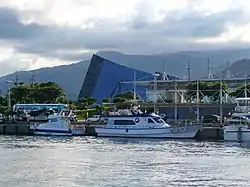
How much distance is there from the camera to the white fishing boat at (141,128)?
195ft

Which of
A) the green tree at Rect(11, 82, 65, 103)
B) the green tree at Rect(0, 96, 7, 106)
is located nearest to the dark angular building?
the green tree at Rect(11, 82, 65, 103)

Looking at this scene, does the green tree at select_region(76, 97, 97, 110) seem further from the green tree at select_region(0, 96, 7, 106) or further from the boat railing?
the boat railing

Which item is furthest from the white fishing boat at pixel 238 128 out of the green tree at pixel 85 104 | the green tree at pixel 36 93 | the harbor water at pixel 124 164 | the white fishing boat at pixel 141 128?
the green tree at pixel 36 93

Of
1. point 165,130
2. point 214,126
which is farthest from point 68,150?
point 214,126

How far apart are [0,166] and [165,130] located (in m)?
25.2

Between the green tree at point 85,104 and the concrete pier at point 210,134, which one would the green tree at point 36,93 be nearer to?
the green tree at point 85,104

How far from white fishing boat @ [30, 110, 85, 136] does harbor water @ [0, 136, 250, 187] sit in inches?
383

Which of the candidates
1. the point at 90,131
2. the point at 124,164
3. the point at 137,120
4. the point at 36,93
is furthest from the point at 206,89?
the point at 124,164

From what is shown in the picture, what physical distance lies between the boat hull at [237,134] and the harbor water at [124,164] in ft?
9.34

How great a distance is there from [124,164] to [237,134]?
2066 centimetres

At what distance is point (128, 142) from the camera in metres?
55.4

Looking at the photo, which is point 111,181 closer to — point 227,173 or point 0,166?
point 227,173

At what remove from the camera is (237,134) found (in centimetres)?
5600

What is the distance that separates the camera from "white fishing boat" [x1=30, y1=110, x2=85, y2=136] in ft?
213
